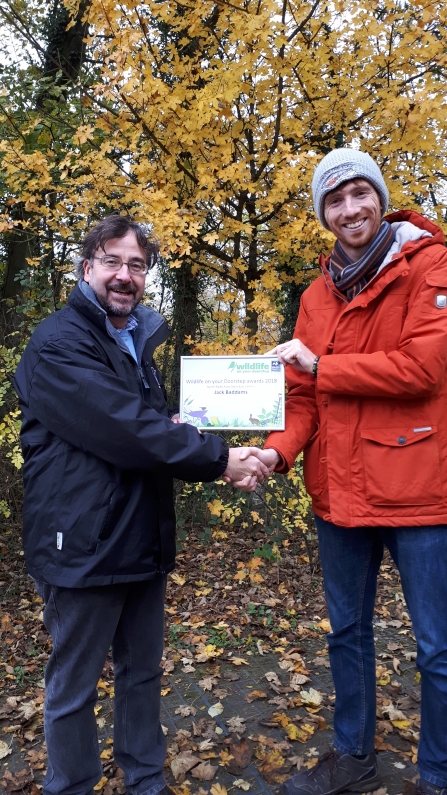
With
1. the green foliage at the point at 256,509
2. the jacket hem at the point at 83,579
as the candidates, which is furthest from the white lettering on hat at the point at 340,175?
the green foliage at the point at 256,509

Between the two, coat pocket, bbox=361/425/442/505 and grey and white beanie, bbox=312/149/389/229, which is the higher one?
grey and white beanie, bbox=312/149/389/229

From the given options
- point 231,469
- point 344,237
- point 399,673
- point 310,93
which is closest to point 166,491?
point 231,469

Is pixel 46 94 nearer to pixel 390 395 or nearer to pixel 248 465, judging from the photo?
pixel 248 465

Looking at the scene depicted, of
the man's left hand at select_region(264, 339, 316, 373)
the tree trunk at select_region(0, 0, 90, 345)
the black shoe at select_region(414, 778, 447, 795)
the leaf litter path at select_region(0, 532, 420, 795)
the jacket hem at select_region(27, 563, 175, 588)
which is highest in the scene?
the tree trunk at select_region(0, 0, 90, 345)

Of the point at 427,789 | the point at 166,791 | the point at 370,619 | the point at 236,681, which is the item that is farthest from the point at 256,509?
the point at 427,789

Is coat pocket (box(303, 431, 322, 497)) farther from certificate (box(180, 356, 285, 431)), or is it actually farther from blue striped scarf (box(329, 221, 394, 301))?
blue striped scarf (box(329, 221, 394, 301))

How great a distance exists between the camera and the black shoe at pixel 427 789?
225cm

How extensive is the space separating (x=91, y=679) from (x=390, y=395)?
1542 mm

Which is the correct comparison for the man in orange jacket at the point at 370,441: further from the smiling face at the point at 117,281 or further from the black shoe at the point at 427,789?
the smiling face at the point at 117,281

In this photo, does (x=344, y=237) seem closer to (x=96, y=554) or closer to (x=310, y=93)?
(x=96, y=554)

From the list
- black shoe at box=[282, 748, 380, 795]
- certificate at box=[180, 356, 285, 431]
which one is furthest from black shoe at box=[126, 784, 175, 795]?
certificate at box=[180, 356, 285, 431]

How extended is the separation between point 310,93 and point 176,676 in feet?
14.7

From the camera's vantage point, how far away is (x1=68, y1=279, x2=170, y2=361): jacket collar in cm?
225

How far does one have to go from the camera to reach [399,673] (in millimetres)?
3762
